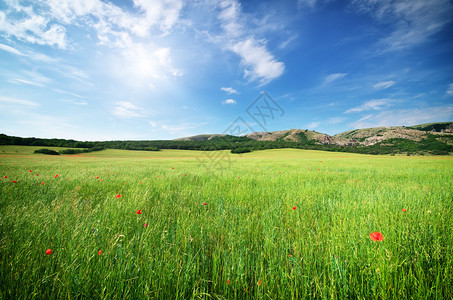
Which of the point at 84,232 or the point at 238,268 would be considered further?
the point at 84,232

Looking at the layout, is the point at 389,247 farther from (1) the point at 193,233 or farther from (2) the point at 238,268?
(1) the point at 193,233

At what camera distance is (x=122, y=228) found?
223 cm

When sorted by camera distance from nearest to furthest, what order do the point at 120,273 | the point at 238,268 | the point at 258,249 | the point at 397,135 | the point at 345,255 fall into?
the point at 120,273, the point at 238,268, the point at 345,255, the point at 258,249, the point at 397,135

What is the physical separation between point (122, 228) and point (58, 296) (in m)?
1.07

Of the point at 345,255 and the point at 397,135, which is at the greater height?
the point at 397,135

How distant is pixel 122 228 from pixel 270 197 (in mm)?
2989

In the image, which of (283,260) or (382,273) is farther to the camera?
(283,260)

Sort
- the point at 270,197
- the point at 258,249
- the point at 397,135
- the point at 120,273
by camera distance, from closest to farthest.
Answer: the point at 120,273, the point at 258,249, the point at 270,197, the point at 397,135

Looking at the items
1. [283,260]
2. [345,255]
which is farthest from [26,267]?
[345,255]

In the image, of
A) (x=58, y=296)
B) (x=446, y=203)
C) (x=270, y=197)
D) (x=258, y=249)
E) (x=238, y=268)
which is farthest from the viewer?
(x=270, y=197)

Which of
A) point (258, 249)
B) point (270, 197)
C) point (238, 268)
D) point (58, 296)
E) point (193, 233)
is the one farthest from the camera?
point (270, 197)

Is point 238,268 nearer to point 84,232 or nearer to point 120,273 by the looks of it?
point 120,273

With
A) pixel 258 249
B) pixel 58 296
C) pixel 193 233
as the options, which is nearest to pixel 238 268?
pixel 258 249

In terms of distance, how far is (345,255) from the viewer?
1.66 m
